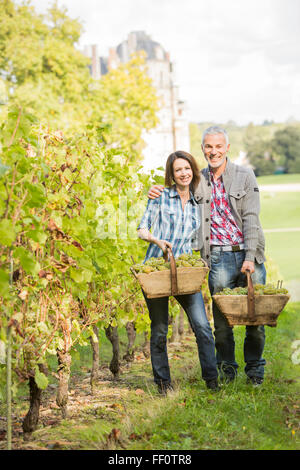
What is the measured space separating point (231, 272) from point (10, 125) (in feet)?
7.62

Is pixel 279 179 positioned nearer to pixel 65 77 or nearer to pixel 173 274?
pixel 65 77

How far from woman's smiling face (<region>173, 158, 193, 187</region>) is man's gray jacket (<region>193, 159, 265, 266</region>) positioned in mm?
161

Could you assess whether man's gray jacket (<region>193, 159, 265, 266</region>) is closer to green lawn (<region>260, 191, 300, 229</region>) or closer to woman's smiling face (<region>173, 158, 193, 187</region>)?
woman's smiling face (<region>173, 158, 193, 187</region>)

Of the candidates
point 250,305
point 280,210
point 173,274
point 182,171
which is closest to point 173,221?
point 182,171

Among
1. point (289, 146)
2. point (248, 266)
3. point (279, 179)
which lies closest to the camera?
point (248, 266)

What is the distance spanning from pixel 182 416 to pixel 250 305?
3.23 feet

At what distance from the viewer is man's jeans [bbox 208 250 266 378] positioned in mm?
4836

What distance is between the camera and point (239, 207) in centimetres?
477

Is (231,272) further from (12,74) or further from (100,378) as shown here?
(12,74)

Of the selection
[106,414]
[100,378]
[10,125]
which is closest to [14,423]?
[106,414]

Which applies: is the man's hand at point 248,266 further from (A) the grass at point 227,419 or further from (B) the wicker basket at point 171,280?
(A) the grass at point 227,419

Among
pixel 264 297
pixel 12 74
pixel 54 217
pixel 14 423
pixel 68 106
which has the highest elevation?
pixel 12 74

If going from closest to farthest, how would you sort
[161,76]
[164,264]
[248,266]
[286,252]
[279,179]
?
[164,264]
[248,266]
[286,252]
[161,76]
[279,179]
